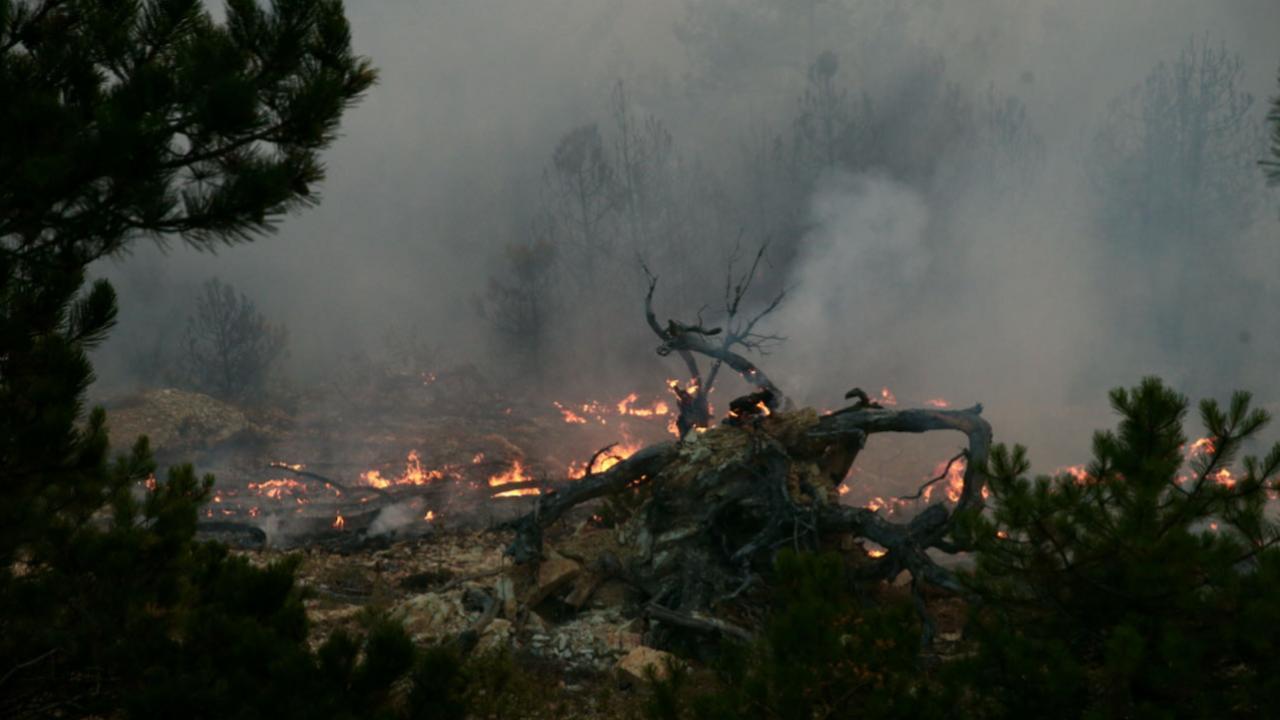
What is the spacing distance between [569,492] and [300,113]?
5.80 meters

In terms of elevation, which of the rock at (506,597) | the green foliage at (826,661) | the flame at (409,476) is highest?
the flame at (409,476)

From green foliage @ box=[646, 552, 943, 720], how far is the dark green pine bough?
158cm

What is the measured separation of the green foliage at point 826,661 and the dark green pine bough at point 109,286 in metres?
1.58

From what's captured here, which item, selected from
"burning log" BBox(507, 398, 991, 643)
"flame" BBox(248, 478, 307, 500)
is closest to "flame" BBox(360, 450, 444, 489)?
"flame" BBox(248, 478, 307, 500)

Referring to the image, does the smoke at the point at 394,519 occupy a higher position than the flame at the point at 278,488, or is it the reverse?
Answer: the flame at the point at 278,488

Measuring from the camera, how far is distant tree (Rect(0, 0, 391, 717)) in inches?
149

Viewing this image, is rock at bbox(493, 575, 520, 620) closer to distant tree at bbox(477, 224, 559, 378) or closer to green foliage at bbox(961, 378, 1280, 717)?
green foliage at bbox(961, 378, 1280, 717)

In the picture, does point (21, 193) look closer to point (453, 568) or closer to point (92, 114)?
point (92, 114)

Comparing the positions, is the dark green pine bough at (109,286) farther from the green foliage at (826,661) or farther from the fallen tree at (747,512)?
the fallen tree at (747,512)

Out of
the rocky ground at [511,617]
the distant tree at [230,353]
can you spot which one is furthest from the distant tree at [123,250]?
the distant tree at [230,353]

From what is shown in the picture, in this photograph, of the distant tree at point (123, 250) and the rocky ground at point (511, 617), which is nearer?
the distant tree at point (123, 250)

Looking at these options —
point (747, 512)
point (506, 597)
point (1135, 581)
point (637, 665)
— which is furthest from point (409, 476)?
point (1135, 581)

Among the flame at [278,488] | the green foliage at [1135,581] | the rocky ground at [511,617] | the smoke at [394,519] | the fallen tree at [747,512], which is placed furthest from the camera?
the flame at [278,488]

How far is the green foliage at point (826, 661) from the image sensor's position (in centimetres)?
329
